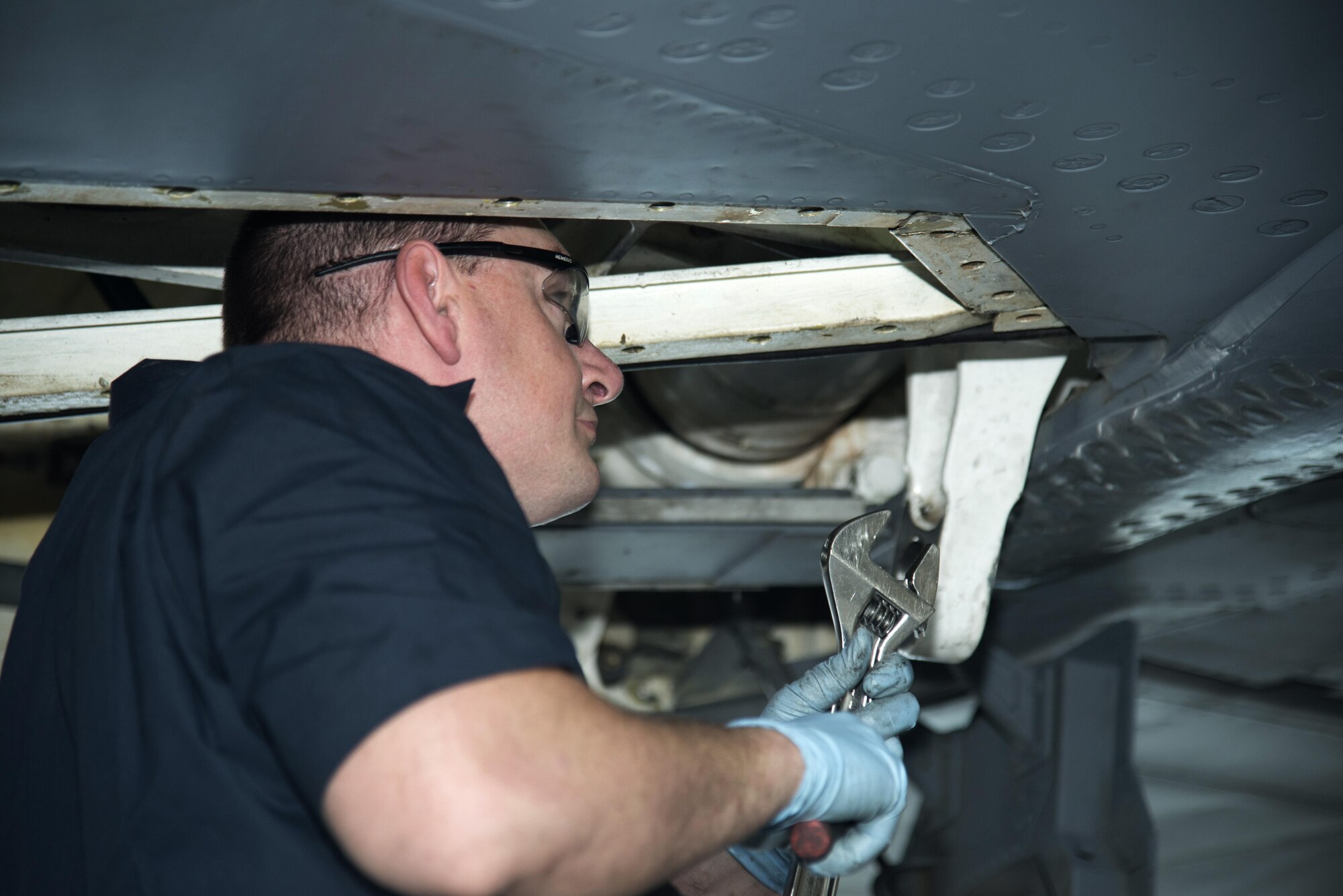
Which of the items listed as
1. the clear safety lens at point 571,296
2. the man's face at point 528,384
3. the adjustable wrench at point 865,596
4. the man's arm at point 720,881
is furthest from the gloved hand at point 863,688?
the clear safety lens at point 571,296

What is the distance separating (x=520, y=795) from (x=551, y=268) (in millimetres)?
803

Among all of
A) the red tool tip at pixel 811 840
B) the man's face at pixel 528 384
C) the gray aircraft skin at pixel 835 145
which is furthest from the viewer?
the man's face at pixel 528 384

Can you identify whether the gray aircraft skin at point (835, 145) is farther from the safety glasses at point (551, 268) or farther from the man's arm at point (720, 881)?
the man's arm at point (720, 881)

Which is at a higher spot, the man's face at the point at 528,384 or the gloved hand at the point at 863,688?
the man's face at the point at 528,384

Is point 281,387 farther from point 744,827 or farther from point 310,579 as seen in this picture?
point 744,827

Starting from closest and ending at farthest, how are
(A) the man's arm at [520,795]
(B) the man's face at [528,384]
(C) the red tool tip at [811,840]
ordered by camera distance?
(A) the man's arm at [520,795] < (C) the red tool tip at [811,840] < (B) the man's face at [528,384]

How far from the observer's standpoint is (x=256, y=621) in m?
0.84

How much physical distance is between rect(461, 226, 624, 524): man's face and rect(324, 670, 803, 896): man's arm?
0.49m

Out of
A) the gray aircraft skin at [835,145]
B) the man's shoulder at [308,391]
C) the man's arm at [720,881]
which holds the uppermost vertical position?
the gray aircraft skin at [835,145]

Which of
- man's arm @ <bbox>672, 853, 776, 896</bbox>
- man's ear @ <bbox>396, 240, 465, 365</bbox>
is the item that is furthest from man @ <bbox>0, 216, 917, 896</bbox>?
man's arm @ <bbox>672, 853, 776, 896</bbox>

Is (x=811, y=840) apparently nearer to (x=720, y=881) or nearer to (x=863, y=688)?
(x=863, y=688)

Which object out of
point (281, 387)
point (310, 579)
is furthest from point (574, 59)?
point (310, 579)

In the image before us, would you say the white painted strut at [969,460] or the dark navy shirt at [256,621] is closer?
the dark navy shirt at [256,621]

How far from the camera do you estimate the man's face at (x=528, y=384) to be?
1.31 metres
